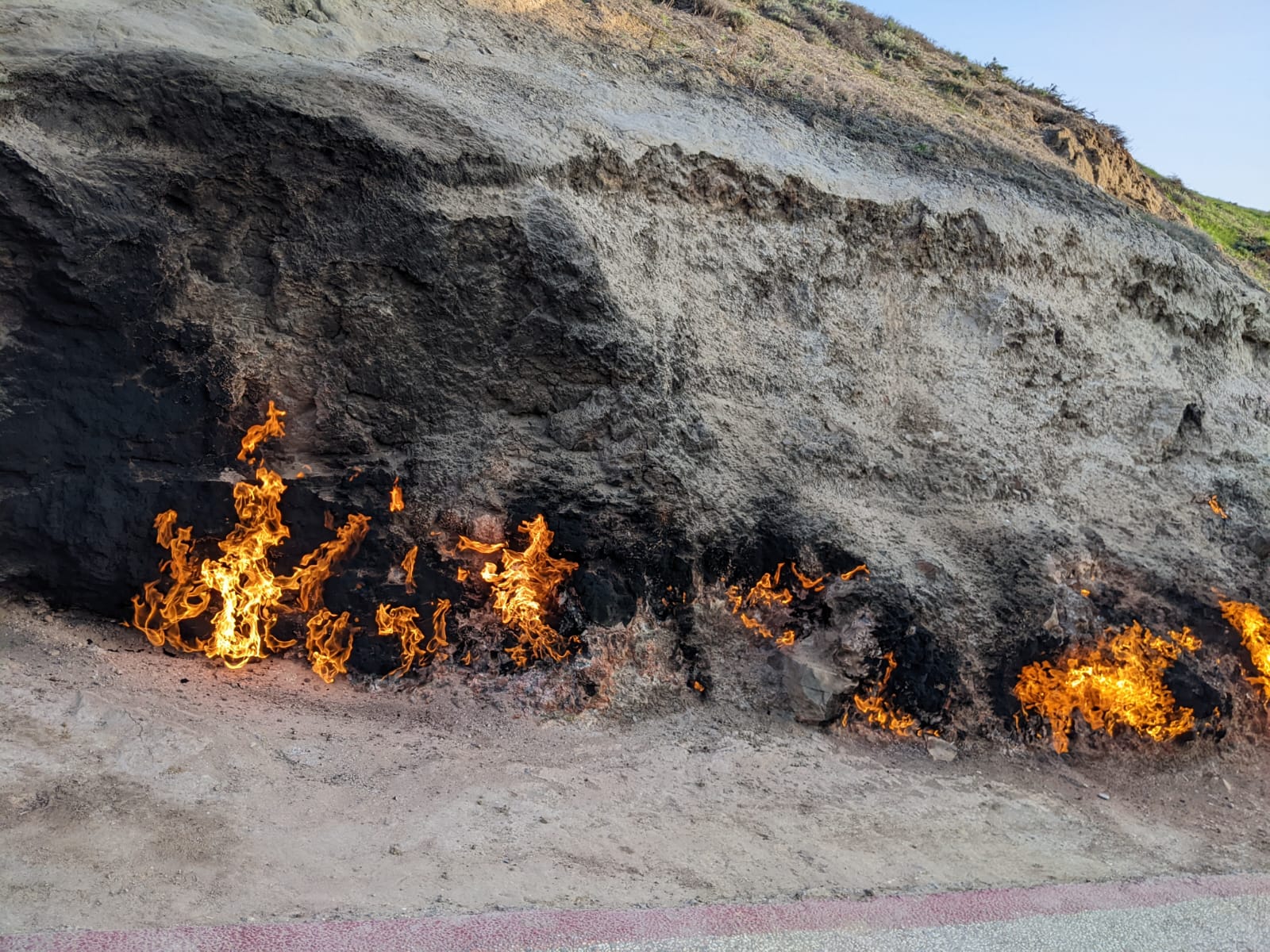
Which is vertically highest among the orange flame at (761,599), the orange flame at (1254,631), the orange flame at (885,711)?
the orange flame at (1254,631)

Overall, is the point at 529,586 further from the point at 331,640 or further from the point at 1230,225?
the point at 1230,225

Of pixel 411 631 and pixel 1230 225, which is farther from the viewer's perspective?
pixel 1230 225

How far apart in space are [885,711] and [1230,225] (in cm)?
1098

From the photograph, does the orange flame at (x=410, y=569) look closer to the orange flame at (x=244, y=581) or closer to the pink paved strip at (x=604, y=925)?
the orange flame at (x=244, y=581)

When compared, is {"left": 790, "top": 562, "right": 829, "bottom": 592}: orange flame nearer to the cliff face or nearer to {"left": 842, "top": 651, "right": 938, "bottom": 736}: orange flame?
the cliff face

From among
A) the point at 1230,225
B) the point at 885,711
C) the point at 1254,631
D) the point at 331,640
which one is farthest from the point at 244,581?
the point at 1230,225

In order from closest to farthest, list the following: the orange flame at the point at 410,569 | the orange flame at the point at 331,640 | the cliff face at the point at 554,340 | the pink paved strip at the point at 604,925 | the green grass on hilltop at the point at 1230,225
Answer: the pink paved strip at the point at 604,925
the cliff face at the point at 554,340
the orange flame at the point at 331,640
the orange flame at the point at 410,569
the green grass on hilltop at the point at 1230,225

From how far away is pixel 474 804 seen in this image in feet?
17.6

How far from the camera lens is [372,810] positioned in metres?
5.17

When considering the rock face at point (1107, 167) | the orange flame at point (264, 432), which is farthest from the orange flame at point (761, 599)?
the rock face at point (1107, 167)

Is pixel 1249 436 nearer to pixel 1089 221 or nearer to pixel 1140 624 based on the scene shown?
pixel 1089 221

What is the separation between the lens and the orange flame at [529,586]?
6625 millimetres

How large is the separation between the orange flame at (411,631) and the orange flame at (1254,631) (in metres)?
5.77

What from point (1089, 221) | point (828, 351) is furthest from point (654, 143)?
point (1089, 221)
